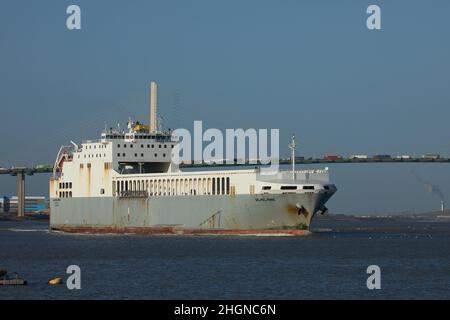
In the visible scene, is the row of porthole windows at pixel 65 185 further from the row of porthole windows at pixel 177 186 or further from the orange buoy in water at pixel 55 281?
the orange buoy in water at pixel 55 281

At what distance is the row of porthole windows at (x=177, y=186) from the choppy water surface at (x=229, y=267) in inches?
142

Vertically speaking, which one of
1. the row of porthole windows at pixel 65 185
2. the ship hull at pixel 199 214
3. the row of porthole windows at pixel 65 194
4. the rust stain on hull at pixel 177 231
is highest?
the row of porthole windows at pixel 65 185

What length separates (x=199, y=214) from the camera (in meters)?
74.4

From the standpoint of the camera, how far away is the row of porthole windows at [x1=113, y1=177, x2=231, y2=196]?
73.3 m

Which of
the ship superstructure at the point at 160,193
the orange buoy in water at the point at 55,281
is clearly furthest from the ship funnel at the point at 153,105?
the orange buoy in water at the point at 55,281

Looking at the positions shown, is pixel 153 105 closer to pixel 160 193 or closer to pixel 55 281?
pixel 160 193

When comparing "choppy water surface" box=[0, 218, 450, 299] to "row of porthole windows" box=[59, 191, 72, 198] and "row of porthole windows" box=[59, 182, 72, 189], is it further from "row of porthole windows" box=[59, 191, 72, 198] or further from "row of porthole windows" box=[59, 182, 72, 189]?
"row of porthole windows" box=[59, 182, 72, 189]

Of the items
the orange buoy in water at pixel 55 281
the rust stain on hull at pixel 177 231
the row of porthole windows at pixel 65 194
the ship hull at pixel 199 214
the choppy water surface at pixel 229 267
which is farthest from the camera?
the row of porthole windows at pixel 65 194

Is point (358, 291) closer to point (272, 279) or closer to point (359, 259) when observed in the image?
point (272, 279)

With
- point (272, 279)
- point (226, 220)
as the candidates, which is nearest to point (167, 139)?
point (226, 220)

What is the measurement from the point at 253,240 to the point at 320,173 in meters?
7.36

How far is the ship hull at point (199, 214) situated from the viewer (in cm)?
7012

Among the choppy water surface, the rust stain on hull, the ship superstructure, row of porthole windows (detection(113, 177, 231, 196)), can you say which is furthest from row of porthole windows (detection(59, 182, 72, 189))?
the choppy water surface

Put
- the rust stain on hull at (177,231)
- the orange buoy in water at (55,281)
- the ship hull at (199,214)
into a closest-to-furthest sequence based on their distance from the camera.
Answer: the orange buoy in water at (55,281)
the ship hull at (199,214)
the rust stain on hull at (177,231)
